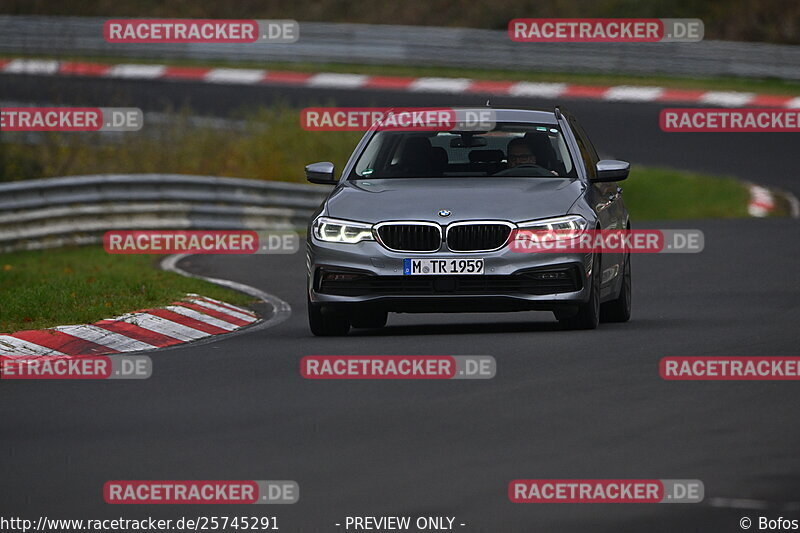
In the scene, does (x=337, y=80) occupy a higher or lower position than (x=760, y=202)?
higher

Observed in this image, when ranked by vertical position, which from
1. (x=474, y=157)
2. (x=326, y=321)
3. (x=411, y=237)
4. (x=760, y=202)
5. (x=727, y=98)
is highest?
(x=727, y=98)

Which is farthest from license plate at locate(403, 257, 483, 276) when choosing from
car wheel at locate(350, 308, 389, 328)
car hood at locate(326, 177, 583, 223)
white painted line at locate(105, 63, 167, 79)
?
white painted line at locate(105, 63, 167, 79)

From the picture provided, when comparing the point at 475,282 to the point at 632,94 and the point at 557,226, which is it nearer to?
the point at 557,226

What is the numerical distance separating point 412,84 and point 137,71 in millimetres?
7004

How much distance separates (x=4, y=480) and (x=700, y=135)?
26.0 meters

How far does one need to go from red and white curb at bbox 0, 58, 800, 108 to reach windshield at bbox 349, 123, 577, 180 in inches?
739

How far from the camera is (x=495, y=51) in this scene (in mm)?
38875

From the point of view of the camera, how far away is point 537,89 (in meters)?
35.9

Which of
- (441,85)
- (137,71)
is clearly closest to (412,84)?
(441,85)

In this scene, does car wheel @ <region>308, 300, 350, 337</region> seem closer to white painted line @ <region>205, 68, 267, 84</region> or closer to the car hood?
the car hood

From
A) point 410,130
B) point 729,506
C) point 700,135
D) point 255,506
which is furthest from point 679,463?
point 700,135

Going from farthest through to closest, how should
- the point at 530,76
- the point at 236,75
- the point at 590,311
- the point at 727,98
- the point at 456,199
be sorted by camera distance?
the point at 236,75 → the point at 530,76 → the point at 727,98 → the point at 590,311 → the point at 456,199

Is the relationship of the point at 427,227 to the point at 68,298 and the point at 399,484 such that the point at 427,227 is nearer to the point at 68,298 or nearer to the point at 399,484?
the point at 68,298

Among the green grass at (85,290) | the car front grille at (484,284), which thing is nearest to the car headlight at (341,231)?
the car front grille at (484,284)
